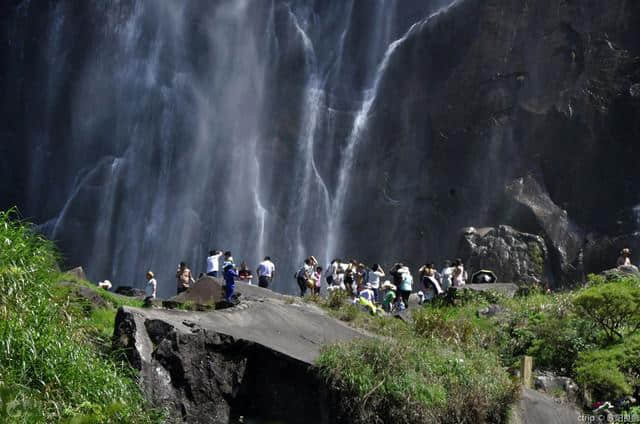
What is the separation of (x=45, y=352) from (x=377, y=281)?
51.1ft

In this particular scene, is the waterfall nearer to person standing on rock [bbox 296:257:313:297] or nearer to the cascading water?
the cascading water

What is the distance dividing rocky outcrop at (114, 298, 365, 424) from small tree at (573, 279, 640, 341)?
525 cm

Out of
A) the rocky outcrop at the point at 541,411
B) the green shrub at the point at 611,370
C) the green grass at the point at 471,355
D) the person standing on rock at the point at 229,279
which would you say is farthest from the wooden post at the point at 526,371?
the person standing on rock at the point at 229,279

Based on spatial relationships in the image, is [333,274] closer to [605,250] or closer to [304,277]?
[304,277]

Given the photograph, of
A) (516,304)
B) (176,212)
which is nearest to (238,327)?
(516,304)

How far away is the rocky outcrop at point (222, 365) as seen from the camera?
14.0m

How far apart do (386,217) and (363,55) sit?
8470mm

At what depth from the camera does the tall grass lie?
423 inches

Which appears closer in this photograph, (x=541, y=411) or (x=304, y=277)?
(x=541, y=411)

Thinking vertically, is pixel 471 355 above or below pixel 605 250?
below

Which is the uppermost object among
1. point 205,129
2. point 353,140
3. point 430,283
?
point 205,129

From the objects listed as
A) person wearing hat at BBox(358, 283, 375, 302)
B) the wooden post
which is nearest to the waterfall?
person wearing hat at BBox(358, 283, 375, 302)

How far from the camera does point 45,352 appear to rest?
36.6 feet

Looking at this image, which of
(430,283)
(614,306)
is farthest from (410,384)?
(430,283)
